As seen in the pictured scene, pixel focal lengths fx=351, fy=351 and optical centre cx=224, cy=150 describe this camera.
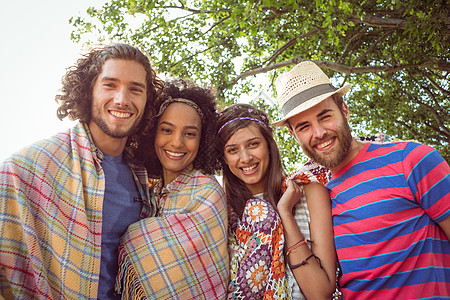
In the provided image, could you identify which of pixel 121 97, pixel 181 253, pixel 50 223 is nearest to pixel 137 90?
pixel 121 97

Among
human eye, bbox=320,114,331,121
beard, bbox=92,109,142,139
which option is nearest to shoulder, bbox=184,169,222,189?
beard, bbox=92,109,142,139

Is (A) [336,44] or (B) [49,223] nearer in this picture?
(B) [49,223]

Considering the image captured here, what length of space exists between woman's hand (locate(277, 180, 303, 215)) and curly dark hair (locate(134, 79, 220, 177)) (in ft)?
2.98

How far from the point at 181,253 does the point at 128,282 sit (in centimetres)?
43

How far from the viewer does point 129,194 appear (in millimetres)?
2941

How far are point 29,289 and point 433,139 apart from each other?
1076 centimetres

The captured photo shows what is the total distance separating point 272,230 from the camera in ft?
8.95

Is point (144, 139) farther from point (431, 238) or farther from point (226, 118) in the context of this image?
point (431, 238)

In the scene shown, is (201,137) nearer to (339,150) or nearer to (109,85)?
(109,85)

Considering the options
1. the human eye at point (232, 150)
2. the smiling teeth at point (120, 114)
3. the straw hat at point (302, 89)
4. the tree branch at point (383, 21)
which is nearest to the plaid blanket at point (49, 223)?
the smiling teeth at point (120, 114)

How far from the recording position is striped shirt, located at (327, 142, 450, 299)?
223 centimetres

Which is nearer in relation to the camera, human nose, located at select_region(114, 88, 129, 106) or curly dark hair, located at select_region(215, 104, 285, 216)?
human nose, located at select_region(114, 88, 129, 106)

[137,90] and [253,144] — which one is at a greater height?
[137,90]

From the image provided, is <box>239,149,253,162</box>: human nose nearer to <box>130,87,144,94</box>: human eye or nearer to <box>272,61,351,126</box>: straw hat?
<box>272,61,351,126</box>: straw hat
